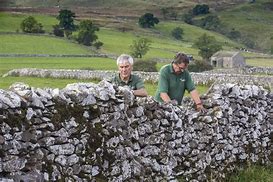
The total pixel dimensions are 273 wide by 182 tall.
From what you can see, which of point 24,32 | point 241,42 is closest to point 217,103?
point 24,32

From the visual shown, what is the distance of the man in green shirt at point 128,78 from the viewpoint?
9.95 metres

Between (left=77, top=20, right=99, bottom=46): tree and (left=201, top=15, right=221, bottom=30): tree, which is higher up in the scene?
(left=77, top=20, right=99, bottom=46): tree

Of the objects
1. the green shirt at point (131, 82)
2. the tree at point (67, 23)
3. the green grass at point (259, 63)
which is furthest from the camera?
the tree at point (67, 23)

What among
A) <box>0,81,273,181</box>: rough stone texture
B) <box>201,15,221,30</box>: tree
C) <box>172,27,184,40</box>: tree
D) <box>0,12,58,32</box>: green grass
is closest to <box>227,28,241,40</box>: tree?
<box>201,15,221,30</box>: tree

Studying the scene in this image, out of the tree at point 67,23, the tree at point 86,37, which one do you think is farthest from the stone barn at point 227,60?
the tree at point 67,23

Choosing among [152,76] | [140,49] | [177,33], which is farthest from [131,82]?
[177,33]

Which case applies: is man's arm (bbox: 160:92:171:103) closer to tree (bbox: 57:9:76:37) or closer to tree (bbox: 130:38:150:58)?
tree (bbox: 130:38:150:58)

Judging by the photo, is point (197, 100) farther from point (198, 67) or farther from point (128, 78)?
point (198, 67)

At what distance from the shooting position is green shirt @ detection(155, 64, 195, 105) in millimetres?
11055

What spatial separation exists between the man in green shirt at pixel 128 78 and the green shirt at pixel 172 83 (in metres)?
0.80

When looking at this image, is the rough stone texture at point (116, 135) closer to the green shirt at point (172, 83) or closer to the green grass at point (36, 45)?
the green shirt at point (172, 83)

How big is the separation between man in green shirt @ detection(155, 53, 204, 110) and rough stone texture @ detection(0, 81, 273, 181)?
32 centimetres

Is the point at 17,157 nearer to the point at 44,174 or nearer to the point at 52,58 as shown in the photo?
the point at 44,174

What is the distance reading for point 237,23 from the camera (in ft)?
646
